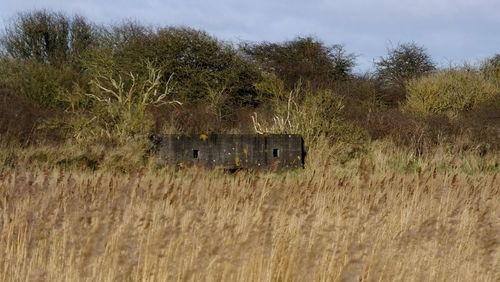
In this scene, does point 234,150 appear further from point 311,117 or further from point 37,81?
point 37,81

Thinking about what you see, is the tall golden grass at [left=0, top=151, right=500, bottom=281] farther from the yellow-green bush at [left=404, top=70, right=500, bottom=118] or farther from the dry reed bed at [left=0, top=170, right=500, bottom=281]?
the yellow-green bush at [left=404, top=70, right=500, bottom=118]

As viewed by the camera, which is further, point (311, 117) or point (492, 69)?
→ point (492, 69)

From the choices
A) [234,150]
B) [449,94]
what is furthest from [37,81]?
[449,94]

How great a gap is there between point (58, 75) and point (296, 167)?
13213 mm

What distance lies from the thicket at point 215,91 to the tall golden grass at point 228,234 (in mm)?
11060

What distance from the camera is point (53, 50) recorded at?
33906 mm

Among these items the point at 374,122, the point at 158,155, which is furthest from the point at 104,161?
the point at 374,122

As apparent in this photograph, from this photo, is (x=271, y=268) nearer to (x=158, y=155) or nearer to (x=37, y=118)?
(x=158, y=155)

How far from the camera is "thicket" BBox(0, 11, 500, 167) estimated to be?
19.0 meters

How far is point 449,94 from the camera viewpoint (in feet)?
102

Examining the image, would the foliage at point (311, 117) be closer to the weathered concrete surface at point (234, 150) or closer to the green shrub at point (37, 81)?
the weathered concrete surface at point (234, 150)

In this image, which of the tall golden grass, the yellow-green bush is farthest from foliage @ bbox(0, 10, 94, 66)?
the tall golden grass

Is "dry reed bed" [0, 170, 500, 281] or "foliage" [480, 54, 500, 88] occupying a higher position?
"foliage" [480, 54, 500, 88]

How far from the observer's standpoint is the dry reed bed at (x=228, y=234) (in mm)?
4656
